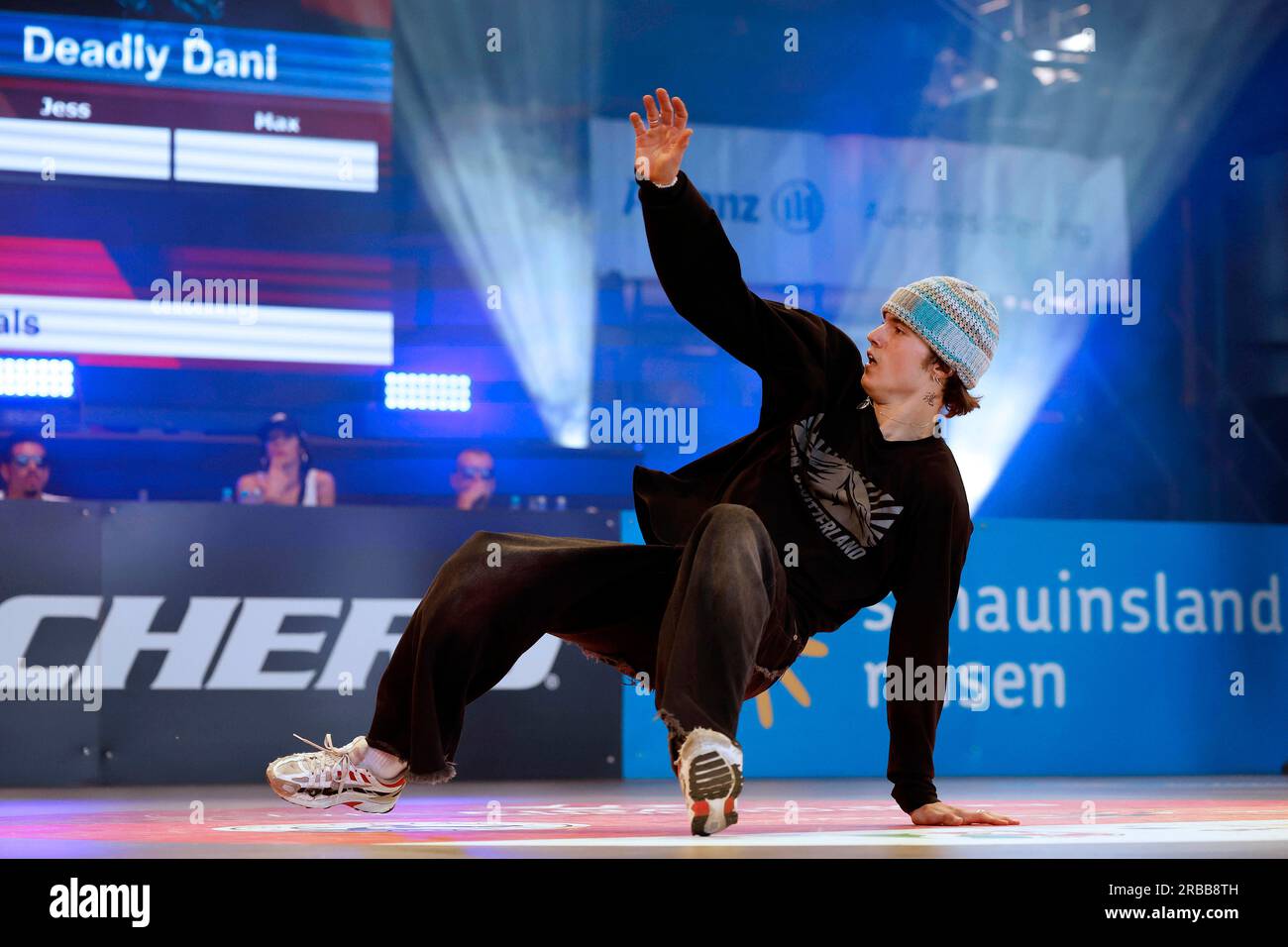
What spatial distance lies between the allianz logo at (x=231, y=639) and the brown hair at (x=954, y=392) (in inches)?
69.7

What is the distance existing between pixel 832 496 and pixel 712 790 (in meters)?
0.68

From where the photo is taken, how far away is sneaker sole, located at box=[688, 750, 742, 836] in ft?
5.72

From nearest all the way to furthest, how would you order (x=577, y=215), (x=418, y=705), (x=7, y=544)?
(x=418, y=705), (x=7, y=544), (x=577, y=215)

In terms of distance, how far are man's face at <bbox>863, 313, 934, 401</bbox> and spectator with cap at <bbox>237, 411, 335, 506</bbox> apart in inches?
111

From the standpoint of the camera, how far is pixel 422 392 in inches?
195

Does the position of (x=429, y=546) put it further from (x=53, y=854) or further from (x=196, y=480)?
(x=53, y=854)

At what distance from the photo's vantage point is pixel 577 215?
543cm

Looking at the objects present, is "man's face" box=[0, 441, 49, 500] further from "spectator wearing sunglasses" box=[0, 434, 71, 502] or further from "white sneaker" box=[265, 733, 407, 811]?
"white sneaker" box=[265, 733, 407, 811]

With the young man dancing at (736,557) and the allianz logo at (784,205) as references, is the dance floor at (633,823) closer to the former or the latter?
the young man dancing at (736,557)

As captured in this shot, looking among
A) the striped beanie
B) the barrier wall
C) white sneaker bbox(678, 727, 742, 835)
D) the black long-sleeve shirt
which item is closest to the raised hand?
the black long-sleeve shirt

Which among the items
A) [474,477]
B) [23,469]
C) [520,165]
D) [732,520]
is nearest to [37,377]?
[23,469]

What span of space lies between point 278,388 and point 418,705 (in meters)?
3.10

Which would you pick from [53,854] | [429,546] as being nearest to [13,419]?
[429,546]

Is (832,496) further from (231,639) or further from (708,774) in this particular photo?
(231,639)
